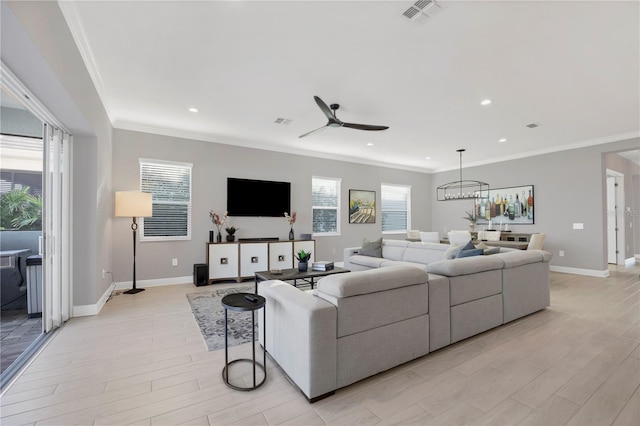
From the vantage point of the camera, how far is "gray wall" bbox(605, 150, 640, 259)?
7500mm

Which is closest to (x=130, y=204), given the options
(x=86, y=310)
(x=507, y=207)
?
(x=86, y=310)

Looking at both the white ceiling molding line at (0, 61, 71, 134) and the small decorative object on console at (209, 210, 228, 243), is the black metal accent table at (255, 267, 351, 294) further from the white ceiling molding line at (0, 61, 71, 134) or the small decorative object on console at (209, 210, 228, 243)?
the white ceiling molding line at (0, 61, 71, 134)

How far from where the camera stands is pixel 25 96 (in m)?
2.42

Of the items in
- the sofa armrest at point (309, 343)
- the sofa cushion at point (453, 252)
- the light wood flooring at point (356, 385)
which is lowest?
the light wood flooring at point (356, 385)

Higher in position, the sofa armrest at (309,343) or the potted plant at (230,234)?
the potted plant at (230,234)

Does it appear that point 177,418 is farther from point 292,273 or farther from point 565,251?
point 565,251

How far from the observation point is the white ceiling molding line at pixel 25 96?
6.74 feet

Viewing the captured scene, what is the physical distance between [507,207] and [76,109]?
8.49m

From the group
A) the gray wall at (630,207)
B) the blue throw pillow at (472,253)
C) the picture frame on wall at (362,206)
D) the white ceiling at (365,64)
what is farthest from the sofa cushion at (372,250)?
the gray wall at (630,207)

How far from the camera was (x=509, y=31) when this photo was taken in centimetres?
248

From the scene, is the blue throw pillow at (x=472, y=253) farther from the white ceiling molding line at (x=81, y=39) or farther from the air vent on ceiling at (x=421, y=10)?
the white ceiling molding line at (x=81, y=39)

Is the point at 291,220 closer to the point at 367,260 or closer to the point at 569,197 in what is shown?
the point at 367,260

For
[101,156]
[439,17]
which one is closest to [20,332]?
[101,156]

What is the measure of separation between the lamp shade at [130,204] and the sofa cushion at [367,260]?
3.59m
